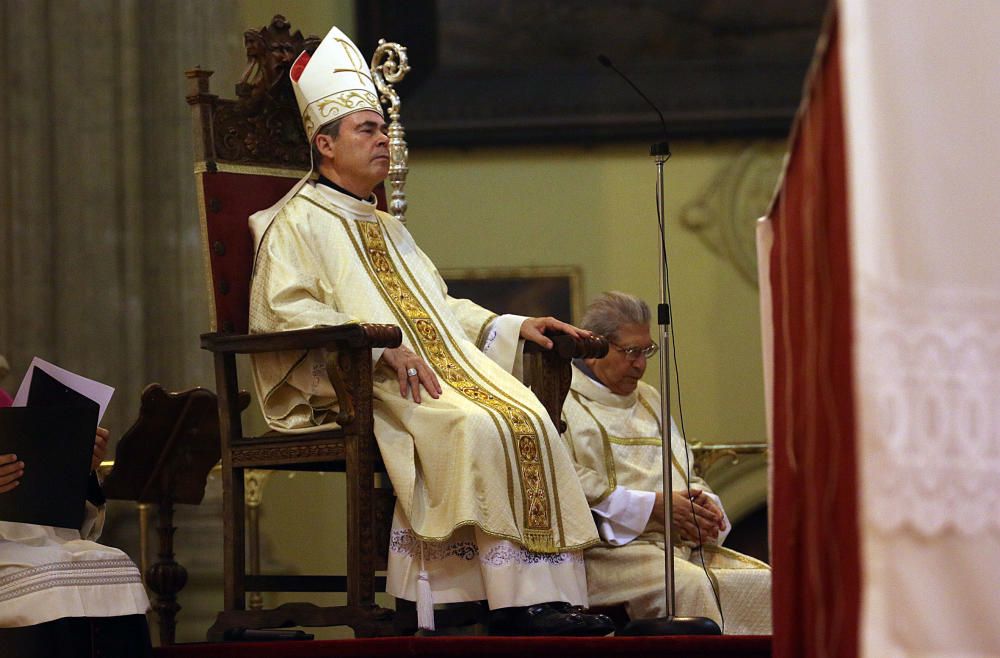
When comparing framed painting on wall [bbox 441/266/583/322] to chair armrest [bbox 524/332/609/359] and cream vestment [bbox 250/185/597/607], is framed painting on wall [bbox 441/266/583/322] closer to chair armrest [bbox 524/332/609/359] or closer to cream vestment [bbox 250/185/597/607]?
cream vestment [bbox 250/185/597/607]

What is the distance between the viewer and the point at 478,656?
3859 millimetres

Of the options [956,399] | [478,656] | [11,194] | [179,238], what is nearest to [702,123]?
[179,238]

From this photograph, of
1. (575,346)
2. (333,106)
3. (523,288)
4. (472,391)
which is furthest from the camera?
(523,288)

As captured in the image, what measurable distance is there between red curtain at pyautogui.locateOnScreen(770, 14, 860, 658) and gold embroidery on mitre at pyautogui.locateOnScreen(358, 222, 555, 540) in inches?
81.6

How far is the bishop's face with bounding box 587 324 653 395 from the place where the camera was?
5414mm

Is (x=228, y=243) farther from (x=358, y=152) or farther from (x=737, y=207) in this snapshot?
(x=737, y=207)

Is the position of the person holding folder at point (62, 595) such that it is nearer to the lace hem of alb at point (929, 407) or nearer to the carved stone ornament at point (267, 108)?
the carved stone ornament at point (267, 108)

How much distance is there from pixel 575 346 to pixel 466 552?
2.84ft

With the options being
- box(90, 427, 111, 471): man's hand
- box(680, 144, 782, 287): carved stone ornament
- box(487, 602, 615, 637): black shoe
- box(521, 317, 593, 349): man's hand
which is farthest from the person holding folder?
box(680, 144, 782, 287): carved stone ornament

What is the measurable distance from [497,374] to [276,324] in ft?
2.38

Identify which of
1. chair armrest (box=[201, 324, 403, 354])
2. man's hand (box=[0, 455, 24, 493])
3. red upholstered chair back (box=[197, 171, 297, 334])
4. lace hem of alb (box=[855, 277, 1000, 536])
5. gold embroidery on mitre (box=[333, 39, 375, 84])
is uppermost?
gold embroidery on mitre (box=[333, 39, 375, 84])

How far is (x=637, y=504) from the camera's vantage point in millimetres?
5105

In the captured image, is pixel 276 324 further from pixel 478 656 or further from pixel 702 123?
pixel 702 123

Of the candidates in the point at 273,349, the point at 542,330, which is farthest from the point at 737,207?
the point at 273,349
